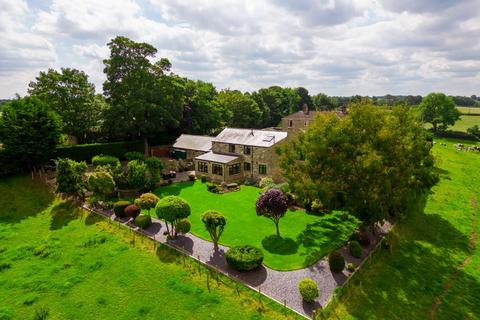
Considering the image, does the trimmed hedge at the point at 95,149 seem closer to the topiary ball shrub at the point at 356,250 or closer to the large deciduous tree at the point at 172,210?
the large deciduous tree at the point at 172,210

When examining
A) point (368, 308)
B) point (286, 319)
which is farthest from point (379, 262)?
point (286, 319)

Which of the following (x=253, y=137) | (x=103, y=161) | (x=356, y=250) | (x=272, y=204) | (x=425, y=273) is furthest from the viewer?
(x=253, y=137)

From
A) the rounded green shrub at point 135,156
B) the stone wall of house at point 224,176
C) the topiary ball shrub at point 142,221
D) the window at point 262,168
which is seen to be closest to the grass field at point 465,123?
the window at point 262,168

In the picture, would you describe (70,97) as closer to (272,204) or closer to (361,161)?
(272,204)

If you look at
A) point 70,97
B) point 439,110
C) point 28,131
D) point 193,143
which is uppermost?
point 70,97

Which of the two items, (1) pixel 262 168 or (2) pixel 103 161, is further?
(1) pixel 262 168

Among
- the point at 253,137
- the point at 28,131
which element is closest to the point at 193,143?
the point at 253,137

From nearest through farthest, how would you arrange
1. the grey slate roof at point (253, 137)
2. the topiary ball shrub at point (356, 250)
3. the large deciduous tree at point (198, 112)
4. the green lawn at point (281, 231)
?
the topiary ball shrub at point (356, 250), the green lawn at point (281, 231), the grey slate roof at point (253, 137), the large deciduous tree at point (198, 112)

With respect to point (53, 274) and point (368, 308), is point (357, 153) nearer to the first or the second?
point (368, 308)
